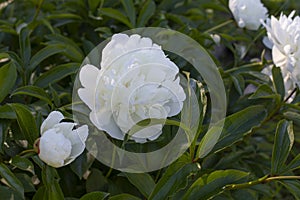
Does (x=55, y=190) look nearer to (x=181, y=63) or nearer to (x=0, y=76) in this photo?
(x=0, y=76)

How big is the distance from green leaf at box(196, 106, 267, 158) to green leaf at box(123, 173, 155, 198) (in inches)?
3.5

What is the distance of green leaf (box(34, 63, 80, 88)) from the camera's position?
99 centimetres

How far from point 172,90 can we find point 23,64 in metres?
0.33

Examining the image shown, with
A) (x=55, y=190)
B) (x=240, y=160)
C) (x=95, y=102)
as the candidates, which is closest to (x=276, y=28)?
(x=240, y=160)

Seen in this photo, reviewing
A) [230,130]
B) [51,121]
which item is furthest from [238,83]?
[51,121]

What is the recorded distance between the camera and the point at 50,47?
3.35ft

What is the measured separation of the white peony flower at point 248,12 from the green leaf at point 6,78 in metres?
0.50

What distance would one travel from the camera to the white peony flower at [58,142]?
2.46 feet

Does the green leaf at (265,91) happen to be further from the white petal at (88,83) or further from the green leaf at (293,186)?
the white petal at (88,83)

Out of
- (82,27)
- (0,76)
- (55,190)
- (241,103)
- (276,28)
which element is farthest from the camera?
(82,27)

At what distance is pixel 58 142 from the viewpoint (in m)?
0.75

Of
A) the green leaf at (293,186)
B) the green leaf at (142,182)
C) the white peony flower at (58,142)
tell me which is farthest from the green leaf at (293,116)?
the white peony flower at (58,142)

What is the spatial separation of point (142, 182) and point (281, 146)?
21 centimetres

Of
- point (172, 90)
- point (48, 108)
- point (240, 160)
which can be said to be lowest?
point (240, 160)
